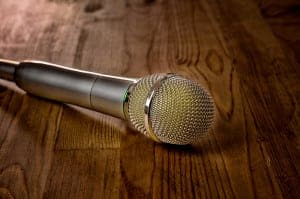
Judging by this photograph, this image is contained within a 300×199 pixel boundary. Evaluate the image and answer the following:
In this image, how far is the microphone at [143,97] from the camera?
2.48 feet

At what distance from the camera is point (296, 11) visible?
4.43 ft

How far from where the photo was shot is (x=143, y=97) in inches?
31.0

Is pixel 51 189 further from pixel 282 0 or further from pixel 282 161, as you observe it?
pixel 282 0

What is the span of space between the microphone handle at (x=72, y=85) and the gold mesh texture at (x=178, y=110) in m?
0.07

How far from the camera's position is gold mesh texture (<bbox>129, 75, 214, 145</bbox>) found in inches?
29.5

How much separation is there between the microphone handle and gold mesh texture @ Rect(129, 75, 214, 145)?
0.24ft

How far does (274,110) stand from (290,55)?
0.89ft

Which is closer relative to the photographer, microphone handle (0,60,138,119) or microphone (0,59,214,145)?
microphone (0,59,214,145)

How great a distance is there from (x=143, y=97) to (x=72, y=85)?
22 centimetres

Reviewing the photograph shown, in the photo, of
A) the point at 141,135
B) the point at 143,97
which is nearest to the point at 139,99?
the point at 143,97

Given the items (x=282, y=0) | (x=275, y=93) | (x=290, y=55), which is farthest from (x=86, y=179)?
(x=282, y=0)

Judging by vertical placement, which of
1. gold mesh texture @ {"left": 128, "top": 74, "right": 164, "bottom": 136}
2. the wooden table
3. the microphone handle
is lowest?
the wooden table

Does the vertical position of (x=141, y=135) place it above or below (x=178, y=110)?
below

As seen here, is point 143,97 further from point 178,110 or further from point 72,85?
point 72,85
